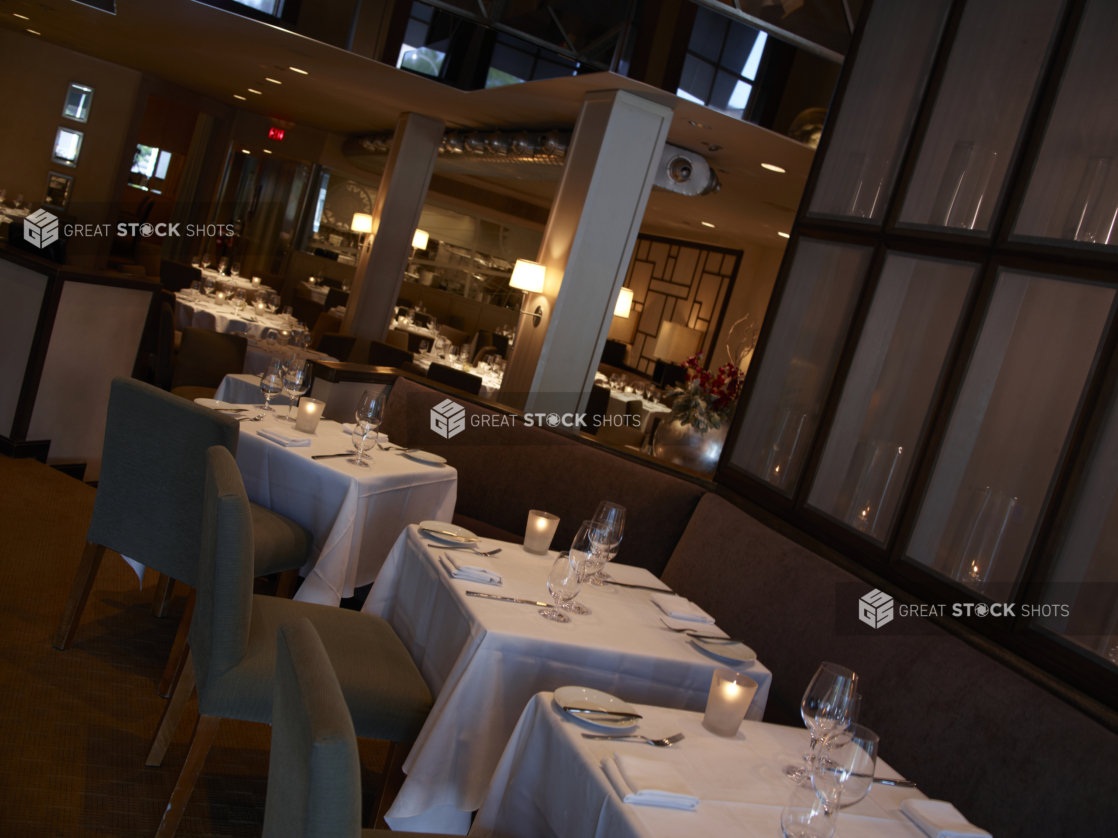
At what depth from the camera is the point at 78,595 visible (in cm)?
269

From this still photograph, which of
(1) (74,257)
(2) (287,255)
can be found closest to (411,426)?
(1) (74,257)

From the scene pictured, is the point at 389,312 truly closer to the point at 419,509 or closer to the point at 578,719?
the point at 419,509

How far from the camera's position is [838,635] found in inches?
107

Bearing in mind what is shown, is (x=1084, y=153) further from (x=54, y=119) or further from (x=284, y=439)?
(x=54, y=119)

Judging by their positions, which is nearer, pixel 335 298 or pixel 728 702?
pixel 728 702

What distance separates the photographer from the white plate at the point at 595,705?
159 centimetres

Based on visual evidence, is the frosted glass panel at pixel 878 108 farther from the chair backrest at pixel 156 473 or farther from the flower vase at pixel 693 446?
the chair backrest at pixel 156 473

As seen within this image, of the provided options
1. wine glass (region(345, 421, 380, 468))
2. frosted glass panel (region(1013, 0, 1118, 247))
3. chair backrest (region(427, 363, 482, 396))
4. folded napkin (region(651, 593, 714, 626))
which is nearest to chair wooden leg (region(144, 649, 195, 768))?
wine glass (region(345, 421, 380, 468))

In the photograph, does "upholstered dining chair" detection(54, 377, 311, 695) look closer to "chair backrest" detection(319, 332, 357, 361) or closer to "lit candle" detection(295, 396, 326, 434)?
"lit candle" detection(295, 396, 326, 434)

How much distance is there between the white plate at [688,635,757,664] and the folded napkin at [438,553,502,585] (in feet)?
1.84

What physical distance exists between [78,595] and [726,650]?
2.05 meters

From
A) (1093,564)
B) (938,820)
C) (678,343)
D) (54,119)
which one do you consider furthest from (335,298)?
(938,820)

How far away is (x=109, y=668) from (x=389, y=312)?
775 cm

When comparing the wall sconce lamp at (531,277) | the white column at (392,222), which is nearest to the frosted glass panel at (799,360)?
the wall sconce lamp at (531,277)
